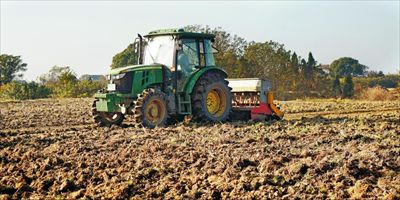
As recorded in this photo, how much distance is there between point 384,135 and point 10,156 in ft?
21.3

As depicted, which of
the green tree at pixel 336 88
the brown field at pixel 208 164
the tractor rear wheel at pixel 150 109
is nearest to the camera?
the brown field at pixel 208 164

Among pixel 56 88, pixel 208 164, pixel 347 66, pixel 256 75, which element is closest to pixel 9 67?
pixel 56 88

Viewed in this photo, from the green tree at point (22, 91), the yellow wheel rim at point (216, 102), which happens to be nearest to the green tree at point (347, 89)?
the green tree at point (22, 91)

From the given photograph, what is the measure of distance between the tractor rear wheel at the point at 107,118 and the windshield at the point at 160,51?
1.59 m

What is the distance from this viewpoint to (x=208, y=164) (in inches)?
305

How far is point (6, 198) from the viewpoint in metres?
6.71

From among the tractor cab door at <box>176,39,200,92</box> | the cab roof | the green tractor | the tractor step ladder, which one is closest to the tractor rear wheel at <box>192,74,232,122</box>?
the green tractor

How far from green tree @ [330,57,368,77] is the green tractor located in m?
58.3

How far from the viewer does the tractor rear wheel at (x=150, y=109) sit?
13.4 metres

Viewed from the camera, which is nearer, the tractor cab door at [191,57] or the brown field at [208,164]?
the brown field at [208,164]

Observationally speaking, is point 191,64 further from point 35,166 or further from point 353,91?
point 353,91

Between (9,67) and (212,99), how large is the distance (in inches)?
1717

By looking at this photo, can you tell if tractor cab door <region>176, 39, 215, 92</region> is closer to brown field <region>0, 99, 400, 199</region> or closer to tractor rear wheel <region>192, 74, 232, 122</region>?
tractor rear wheel <region>192, 74, 232, 122</region>

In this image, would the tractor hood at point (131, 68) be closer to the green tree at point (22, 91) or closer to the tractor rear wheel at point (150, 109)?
the tractor rear wheel at point (150, 109)
